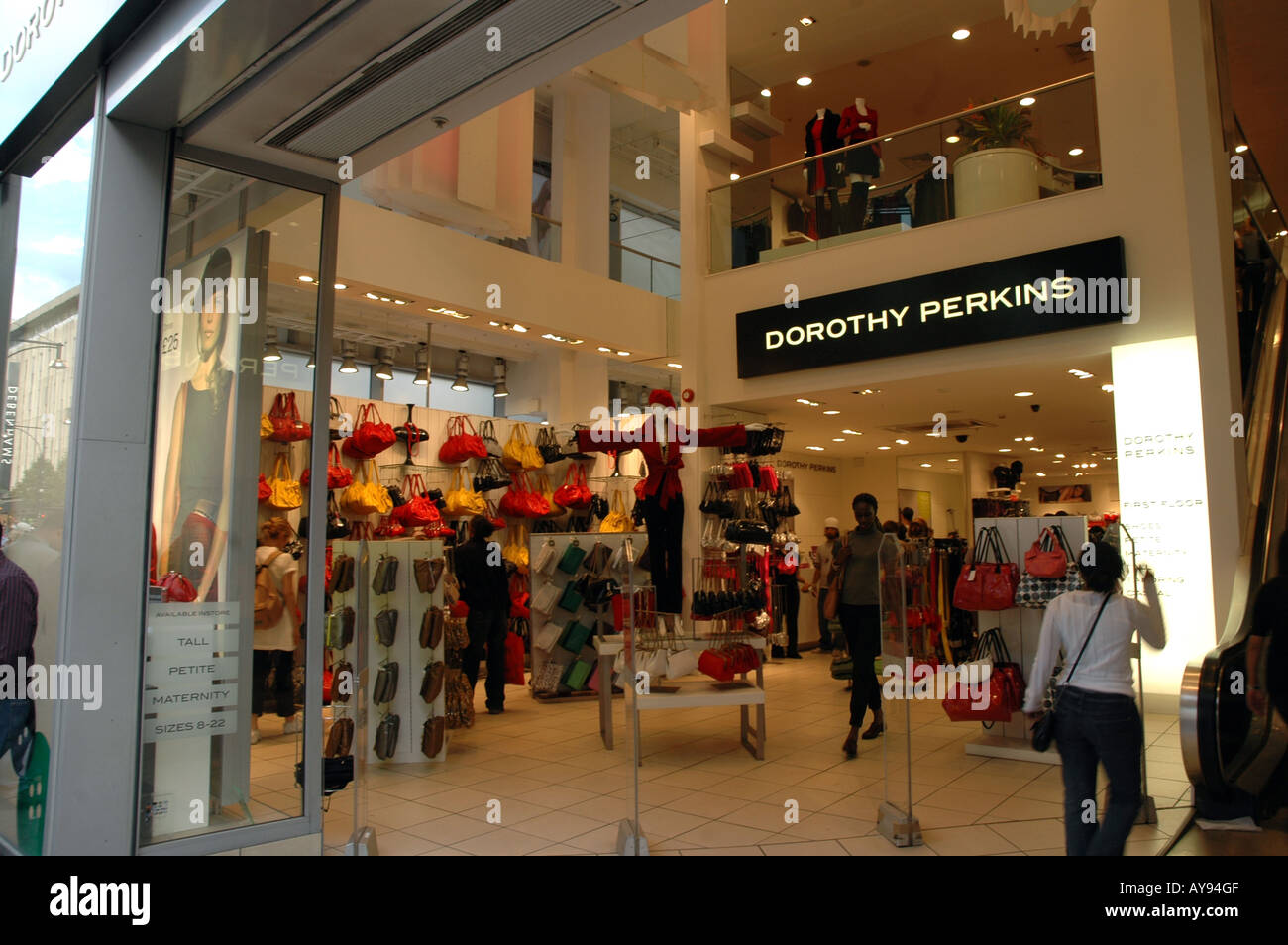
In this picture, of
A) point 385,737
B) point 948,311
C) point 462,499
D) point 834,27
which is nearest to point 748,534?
point 948,311

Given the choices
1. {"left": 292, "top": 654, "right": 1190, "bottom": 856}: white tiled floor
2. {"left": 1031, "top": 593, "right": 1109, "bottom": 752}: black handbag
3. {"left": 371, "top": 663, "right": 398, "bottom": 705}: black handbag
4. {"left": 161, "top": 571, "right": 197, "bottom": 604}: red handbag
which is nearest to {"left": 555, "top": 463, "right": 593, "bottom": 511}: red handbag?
{"left": 292, "top": 654, "right": 1190, "bottom": 856}: white tiled floor

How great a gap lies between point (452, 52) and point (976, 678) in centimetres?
466

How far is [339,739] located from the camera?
546 centimetres

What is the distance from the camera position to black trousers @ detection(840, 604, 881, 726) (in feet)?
20.1

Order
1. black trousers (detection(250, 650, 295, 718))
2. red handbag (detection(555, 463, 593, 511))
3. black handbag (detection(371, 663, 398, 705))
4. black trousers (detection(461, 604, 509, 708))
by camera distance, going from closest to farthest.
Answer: black trousers (detection(250, 650, 295, 718)), black handbag (detection(371, 663, 398, 705)), black trousers (detection(461, 604, 509, 708)), red handbag (detection(555, 463, 593, 511))

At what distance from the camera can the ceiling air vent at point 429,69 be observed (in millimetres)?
2904

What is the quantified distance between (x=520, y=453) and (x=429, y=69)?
6.82 meters

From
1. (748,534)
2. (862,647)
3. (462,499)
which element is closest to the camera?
(862,647)

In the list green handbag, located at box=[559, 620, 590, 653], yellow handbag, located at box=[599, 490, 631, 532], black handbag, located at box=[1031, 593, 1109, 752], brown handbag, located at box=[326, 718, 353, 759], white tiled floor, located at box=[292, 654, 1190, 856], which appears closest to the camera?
black handbag, located at box=[1031, 593, 1109, 752]

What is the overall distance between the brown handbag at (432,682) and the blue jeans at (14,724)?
94.8 inches

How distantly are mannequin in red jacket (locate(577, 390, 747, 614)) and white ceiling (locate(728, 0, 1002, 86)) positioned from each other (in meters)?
7.04

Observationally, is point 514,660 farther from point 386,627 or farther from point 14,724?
point 14,724

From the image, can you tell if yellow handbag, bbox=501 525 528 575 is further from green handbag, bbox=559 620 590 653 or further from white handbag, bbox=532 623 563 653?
green handbag, bbox=559 620 590 653

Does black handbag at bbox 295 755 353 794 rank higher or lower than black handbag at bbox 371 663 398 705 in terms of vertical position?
lower
